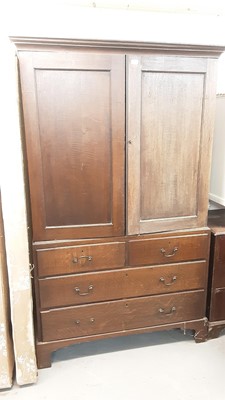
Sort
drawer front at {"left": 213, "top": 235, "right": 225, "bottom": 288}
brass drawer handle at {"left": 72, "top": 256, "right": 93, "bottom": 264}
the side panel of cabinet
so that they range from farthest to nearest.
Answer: drawer front at {"left": 213, "top": 235, "right": 225, "bottom": 288}
brass drawer handle at {"left": 72, "top": 256, "right": 93, "bottom": 264}
the side panel of cabinet

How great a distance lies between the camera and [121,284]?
1783 millimetres

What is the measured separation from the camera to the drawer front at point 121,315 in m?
1.75

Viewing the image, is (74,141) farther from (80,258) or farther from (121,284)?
(121,284)

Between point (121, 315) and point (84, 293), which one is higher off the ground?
point (84, 293)

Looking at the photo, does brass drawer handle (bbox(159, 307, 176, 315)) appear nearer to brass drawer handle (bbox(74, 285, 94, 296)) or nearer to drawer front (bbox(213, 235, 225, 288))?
drawer front (bbox(213, 235, 225, 288))

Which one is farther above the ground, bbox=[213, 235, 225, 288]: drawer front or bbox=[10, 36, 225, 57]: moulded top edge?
bbox=[10, 36, 225, 57]: moulded top edge

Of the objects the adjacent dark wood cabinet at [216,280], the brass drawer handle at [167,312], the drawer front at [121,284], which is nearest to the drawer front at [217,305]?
the adjacent dark wood cabinet at [216,280]

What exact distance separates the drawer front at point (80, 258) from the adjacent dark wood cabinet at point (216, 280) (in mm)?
572

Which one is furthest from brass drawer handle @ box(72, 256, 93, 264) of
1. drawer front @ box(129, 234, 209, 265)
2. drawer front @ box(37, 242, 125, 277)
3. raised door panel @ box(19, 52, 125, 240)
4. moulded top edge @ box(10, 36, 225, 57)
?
moulded top edge @ box(10, 36, 225, 57)

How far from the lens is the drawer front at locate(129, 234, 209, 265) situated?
177cm

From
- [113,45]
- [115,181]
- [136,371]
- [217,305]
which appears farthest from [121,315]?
[113,45]

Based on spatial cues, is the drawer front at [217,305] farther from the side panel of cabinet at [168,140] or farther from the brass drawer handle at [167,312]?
the side panel of cabinet at [168,140]

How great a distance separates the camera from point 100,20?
1944mm

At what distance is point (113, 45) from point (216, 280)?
1.46 m
